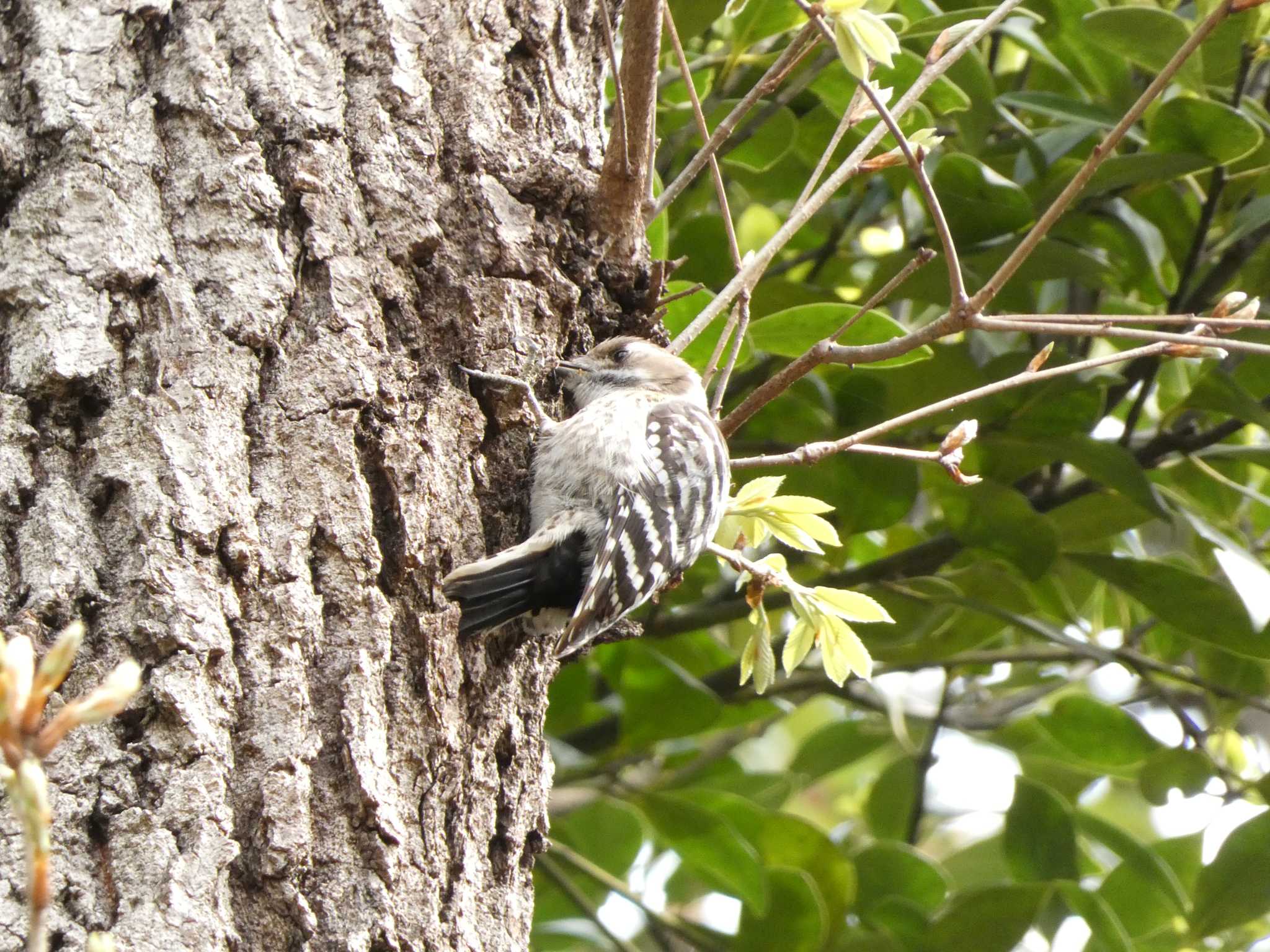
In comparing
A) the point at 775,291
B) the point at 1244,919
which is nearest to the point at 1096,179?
the point at 775,291

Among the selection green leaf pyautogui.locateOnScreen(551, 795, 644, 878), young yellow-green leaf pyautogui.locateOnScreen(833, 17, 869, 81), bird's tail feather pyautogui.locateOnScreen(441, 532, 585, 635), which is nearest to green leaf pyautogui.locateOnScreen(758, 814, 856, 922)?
green leaf pyautogui.locateOnScreen(551, 795, 644, 878)

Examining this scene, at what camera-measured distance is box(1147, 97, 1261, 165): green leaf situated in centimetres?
279

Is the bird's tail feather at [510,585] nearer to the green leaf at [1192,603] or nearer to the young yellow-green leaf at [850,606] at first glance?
the young yellow-green leaf at [850,606]

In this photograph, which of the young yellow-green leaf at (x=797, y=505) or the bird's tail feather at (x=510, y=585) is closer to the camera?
the bird's tail feather at (x=510, y=585)

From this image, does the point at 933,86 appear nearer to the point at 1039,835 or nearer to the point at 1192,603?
the point at 1192,603

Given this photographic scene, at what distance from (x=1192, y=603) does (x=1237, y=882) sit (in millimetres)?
803

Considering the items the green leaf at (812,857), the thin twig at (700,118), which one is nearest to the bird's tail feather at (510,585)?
the thin twig at (700,118)

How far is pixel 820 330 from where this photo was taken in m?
2.71

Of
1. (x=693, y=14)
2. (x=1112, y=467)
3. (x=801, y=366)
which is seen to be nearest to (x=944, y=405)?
(x=801, y=366)

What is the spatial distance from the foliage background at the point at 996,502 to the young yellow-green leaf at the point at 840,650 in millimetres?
717

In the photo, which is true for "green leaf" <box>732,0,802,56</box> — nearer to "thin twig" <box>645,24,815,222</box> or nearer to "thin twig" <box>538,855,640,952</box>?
"thin twig" <box>645,24,815,222</box>

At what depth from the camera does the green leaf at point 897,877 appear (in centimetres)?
350

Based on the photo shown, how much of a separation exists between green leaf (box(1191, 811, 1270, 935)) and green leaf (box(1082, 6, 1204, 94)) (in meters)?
1.83

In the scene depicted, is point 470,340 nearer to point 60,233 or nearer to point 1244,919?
point 60,233
